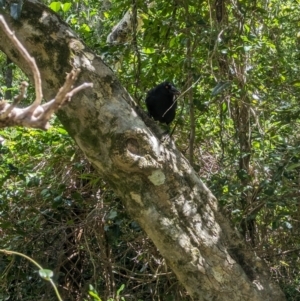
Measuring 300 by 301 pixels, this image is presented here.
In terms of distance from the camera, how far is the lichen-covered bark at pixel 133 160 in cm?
238

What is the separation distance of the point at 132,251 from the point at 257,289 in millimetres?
1558

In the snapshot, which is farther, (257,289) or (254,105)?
(254,105)

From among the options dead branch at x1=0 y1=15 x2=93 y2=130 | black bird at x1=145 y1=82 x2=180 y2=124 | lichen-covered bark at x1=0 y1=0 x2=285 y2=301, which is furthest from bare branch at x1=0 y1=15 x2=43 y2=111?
black bird at x1=145 y1=82 x2=180 y2=124

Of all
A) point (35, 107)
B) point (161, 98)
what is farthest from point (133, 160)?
point (161, 98)

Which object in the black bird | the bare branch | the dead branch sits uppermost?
the bare branch

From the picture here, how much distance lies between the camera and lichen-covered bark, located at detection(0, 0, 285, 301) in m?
2.38

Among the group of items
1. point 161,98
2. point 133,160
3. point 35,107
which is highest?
point 35,107

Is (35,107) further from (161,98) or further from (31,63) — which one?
(161,98)

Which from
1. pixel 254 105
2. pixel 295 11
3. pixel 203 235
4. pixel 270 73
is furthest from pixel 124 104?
pixel 295 11

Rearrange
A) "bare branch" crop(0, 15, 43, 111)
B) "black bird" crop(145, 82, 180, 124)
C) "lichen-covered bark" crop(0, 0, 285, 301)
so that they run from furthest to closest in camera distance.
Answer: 1. "black bird" crop(145, 82, 180, 124)
2. "lichen-covered bark" crop(0, 0, 285, 301)
3. "bare branch" crop(0, 15, 43, 111)

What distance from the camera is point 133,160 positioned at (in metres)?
2.34

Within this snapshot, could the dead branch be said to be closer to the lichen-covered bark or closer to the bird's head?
the lichen-covered bark

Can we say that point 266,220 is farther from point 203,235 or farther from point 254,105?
point 203,235

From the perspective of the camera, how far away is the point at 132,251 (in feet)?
13.2
